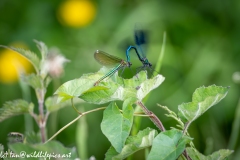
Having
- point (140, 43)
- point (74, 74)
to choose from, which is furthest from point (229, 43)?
point (140, 43)

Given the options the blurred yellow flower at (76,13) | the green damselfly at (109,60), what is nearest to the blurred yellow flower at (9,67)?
the blurred yellow flower at (76,13)

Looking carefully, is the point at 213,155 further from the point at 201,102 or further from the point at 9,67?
the point at 9,67

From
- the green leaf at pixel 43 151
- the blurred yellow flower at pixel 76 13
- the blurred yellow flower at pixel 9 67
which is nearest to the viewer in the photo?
the green leaf at pixel 43 151

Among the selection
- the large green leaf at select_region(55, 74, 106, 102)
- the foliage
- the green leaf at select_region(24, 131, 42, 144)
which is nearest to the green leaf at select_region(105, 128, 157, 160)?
the foliage

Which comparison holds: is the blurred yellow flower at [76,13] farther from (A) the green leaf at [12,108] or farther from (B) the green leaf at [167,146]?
(B) the green leaf at [167,146]

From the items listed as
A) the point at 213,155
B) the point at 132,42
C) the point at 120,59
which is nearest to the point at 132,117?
the point at 213,155

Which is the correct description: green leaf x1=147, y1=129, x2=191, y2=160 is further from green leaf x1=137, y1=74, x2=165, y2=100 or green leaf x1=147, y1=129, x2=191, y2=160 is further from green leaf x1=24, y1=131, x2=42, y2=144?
green leaf x1=24, y1=131, x2=42, y2=144
